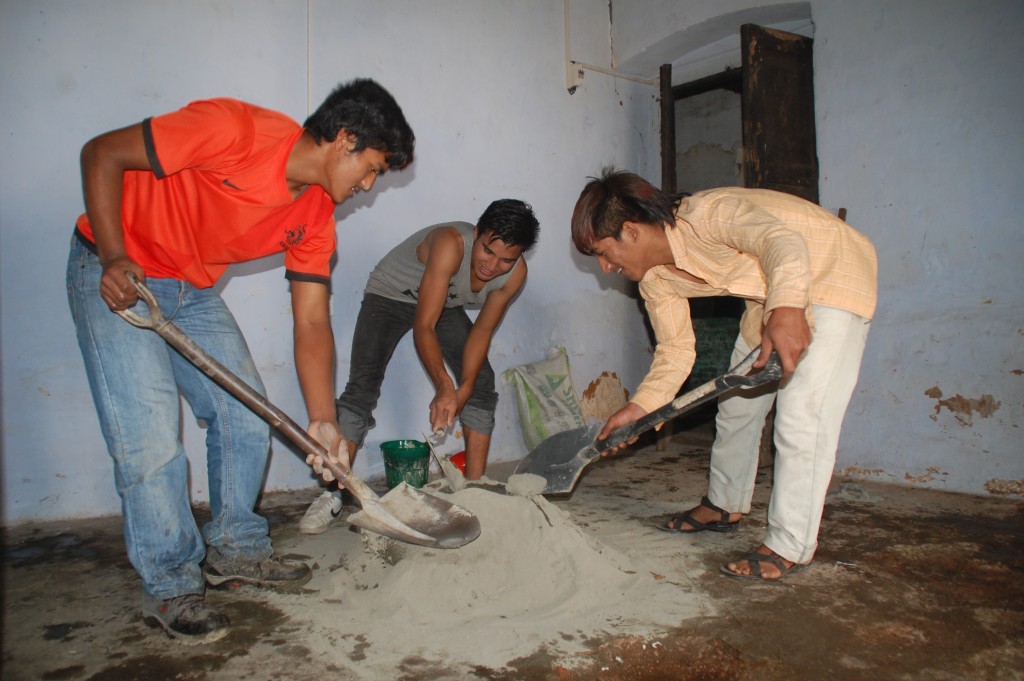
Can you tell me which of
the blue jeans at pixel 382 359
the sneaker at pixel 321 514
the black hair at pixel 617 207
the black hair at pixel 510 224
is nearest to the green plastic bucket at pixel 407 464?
the blue jeans at pixel 382 359

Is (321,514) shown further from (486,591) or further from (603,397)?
(603,397)

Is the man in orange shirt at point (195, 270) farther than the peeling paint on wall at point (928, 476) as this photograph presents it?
No

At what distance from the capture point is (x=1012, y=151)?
3.13 meters

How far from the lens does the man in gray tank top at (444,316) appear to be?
2.86 meters

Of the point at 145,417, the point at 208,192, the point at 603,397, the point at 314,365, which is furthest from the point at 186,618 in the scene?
the point at 603,397

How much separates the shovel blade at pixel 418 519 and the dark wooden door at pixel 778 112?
247cm

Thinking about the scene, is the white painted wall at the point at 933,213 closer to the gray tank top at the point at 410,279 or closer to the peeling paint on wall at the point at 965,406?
the peeling paint on wall at the point at 965,406

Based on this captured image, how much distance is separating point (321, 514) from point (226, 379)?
102 centimetres

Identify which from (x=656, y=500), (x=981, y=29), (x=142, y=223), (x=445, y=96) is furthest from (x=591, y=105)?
(x=142, y=223)

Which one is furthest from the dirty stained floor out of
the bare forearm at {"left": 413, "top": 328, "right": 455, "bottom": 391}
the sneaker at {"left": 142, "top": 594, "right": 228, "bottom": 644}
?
the bare forearm at {"left": 413, "top": 328, "right": 455, "bottom": 391}

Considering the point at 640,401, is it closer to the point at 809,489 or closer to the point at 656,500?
the point at 809,489

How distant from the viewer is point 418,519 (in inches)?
84.1

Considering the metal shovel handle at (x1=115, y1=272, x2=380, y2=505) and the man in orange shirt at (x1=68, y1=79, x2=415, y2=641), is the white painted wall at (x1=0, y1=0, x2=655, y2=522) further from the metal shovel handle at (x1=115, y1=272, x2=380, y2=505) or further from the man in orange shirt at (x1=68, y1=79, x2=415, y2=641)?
the metal shovel handle at (x1=115, y1=272, x2=380, y2=505)

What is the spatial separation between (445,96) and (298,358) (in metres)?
2.11
